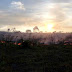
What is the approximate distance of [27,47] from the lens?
63.8 feet

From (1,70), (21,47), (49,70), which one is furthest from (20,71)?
(21,47)

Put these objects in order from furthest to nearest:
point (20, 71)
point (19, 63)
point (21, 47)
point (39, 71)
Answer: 1. point (21, 47)
2. point (19, 63)
3. point (20, 71)
4. point (39, 71)

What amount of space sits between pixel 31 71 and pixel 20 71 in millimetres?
751

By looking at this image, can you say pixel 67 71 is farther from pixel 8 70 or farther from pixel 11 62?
pixel 11 62

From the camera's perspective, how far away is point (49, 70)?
8.51 metres

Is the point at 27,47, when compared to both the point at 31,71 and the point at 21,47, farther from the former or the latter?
the point at 31,71

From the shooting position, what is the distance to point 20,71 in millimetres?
8461

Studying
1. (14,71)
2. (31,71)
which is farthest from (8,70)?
(31,71)

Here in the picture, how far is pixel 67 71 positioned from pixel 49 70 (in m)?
1.14

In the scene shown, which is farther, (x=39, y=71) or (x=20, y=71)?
(x=20, y=71)

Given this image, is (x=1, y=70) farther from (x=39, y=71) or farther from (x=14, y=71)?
(x=39, y=71)

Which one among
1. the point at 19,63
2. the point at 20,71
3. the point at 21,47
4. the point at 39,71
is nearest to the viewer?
the point at 39,71

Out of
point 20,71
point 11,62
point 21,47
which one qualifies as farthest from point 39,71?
point 21,47

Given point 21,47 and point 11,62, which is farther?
point 21,47
